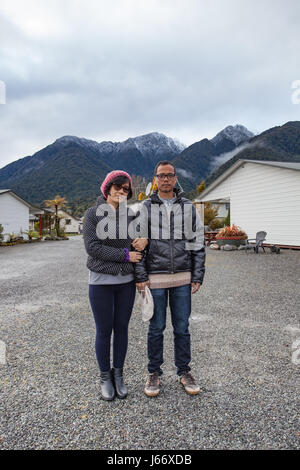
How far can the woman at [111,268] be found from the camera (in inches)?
86.7

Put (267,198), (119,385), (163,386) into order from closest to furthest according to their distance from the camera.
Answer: (119,385), (163,386), (267,198)

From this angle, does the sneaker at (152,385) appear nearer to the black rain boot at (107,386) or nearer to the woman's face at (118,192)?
the black rain boot at (107,386)

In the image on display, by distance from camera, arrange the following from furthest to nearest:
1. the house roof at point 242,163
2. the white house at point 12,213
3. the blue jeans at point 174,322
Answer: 1. the white house at point 12,213
2. the house roof at point 242,163
3. the blue jeans at point 174,322

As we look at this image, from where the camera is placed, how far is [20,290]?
6348 mm

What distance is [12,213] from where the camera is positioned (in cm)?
2645

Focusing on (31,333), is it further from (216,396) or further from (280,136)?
(280,136)

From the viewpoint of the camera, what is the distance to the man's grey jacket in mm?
2297

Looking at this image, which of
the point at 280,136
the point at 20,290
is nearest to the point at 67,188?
the point at 280,136

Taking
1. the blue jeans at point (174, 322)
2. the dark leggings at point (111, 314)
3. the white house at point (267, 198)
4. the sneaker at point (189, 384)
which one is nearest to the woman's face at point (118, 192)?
the dark leggings at point (111, 314)

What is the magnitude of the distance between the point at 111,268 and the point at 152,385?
1.03 meters

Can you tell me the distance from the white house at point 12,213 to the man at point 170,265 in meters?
24.7

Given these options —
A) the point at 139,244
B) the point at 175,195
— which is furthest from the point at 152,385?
the point at 175,195

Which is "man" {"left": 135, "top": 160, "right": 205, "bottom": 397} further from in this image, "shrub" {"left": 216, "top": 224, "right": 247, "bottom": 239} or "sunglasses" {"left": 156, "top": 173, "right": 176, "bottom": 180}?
"shrub" {"left": 216, "top": 224, "right": 247, "bottom": 239}

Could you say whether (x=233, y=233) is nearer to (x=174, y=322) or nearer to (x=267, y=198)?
(x=267, y=198)
